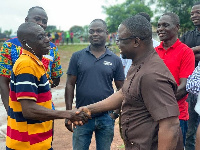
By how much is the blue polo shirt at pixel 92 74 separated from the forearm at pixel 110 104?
2.05 ft

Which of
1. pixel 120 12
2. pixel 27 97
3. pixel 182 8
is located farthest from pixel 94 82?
pixel 120 12

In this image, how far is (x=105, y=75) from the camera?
388 centimetres

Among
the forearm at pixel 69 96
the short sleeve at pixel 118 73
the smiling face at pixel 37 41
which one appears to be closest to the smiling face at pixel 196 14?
the short sleeve at pixel 118 73

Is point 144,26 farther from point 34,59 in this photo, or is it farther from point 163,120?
point 34,59

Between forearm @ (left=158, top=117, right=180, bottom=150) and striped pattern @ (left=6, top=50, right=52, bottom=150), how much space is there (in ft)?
3.98

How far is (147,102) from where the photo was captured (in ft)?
7.26

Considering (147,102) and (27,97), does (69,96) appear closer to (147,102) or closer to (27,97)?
(27,97)

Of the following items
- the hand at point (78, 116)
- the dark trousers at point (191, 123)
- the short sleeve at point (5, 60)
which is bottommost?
the dark trousers at point (191, 123)

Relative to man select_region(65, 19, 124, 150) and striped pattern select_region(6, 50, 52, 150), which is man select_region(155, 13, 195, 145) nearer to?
man select_region(65, 19, 124, 150)

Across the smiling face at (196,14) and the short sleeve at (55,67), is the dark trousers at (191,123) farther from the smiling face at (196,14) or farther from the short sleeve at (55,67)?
the short sleeve at (55,67)

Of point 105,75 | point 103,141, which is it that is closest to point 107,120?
point 103,141

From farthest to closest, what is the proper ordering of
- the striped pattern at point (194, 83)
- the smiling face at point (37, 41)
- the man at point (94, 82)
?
1. the man at point (94, 82)
2. the striped pattern at point (194, 83)
3. the smiling face at point (37, 41)

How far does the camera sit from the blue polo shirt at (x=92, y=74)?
12.6 ft

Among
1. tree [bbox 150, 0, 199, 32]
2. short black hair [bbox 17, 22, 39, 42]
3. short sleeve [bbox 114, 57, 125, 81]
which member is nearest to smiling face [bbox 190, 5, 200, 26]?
short sleeve [bbox 114, 57, 125, 81]
